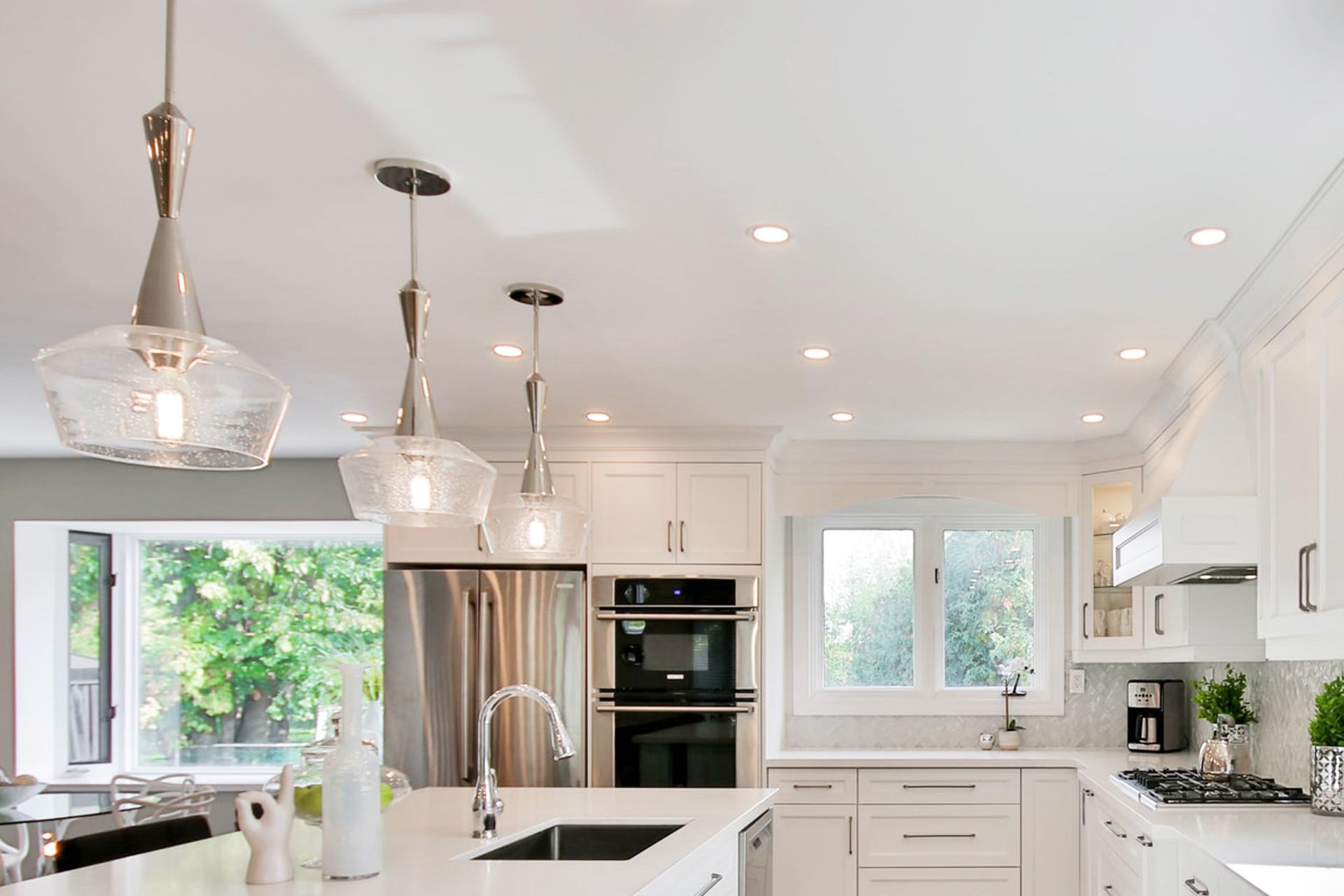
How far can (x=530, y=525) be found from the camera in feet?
10.6

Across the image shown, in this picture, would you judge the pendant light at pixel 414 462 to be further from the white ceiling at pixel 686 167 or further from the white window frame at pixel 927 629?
the white window frame at pixel 927 629

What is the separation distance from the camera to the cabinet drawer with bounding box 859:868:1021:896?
5.36 meters

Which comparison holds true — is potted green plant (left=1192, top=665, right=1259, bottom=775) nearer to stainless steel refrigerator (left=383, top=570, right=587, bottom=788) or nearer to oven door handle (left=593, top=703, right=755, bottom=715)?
oven door handle (left=593, top=703, right=755, bottom=715)

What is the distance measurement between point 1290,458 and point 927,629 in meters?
3.33

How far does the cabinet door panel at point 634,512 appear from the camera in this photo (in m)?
5.38

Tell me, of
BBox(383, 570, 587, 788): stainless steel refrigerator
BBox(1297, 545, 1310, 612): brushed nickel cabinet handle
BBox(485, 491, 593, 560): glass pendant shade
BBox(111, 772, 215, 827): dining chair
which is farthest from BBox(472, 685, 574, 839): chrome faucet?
BBox(111, 772, 215, 827): dining chair

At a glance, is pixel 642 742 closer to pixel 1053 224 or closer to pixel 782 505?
pixel 782 505

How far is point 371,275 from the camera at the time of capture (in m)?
3.09

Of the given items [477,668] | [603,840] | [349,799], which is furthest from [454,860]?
[477,668]

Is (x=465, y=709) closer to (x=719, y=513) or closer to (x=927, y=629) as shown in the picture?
(x=719, y=513)

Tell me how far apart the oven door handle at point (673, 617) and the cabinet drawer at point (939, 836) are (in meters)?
1.04

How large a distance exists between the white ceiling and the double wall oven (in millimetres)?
1625

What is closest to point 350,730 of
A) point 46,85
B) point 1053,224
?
point 46,85

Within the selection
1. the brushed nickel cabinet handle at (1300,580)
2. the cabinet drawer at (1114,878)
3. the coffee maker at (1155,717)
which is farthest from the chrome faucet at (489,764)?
the coffee maker at (1155,717)
